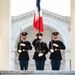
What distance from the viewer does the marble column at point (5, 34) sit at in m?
16.4

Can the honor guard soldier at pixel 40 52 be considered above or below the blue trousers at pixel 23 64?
above

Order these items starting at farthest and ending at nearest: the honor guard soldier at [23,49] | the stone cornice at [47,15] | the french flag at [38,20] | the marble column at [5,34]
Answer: the stone cornice at [47,15] → the marble column at [5,34] → the french flag at [38,20] → the honor guard soldier at [23,49]

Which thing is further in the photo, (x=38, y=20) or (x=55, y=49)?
(x=38, y=20)

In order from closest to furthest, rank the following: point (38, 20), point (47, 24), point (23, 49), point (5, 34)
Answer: point (23, 49) → point (38, 20) → point (5, 34) → point (47, 24)

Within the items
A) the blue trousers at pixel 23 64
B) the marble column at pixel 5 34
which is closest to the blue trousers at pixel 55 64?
the blue trousers at pixel 23 64

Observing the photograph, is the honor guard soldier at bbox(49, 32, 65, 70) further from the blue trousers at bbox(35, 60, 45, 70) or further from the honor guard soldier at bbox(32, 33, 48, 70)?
the blue trousers at bbox(35, 60, 45, 70)

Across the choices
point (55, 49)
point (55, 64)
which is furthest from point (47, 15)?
point (55, 64)

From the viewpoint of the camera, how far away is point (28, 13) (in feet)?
109

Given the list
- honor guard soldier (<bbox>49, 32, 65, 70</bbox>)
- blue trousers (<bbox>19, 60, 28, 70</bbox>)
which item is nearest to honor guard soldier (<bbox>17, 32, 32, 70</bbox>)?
blue trousers (<bbox>19, 60, 28, 70</bbox>)

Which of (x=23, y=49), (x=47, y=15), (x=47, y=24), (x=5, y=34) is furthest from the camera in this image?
(x=47, y=24)

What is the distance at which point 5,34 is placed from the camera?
54.3 ft

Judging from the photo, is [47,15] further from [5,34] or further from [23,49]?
[23,49]

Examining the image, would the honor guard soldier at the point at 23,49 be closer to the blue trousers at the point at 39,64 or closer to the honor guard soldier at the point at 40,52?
the honor guard soldier at the point at 40,52

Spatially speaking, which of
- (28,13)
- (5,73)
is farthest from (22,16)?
(5,73)
